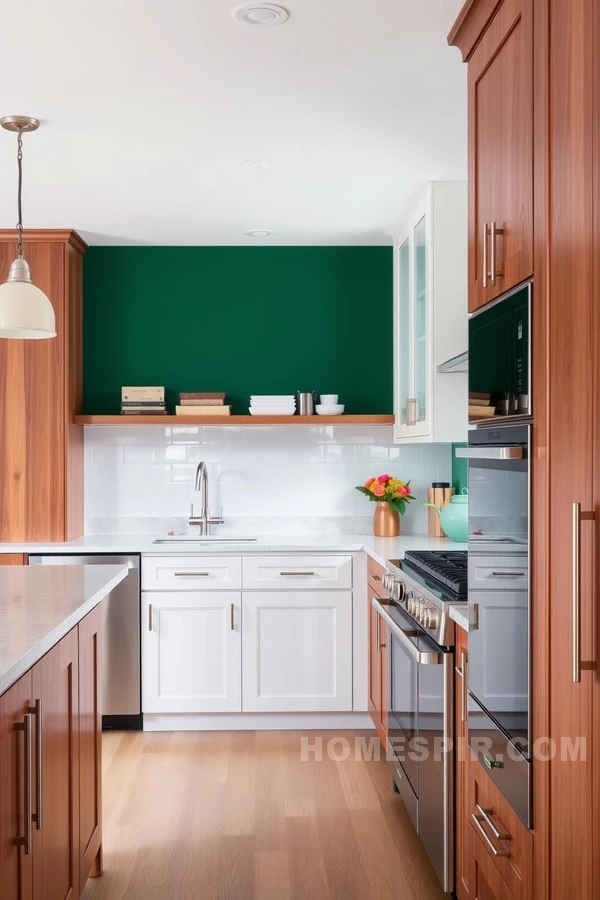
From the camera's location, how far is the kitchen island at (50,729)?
1688mm

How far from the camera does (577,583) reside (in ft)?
4.63

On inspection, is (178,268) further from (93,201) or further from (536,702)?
(536,702)

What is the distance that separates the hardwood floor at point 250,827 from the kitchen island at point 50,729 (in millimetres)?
271

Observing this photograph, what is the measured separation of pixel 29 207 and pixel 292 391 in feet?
5.67

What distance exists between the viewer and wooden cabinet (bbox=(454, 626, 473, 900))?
7.53 feet

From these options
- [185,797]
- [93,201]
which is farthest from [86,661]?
[93,201]

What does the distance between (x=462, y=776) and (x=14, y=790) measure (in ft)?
4.05

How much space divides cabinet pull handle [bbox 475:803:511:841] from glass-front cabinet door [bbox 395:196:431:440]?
76.5 inches

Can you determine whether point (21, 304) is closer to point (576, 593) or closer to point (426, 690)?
point (426, 690)

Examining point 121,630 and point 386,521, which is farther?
point 386,521

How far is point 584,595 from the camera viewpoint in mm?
1411

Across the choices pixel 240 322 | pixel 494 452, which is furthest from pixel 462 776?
pixel 240 322

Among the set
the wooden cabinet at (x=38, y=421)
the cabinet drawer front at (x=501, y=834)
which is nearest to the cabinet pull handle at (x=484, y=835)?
the cabinet drawer front at (x=501, y=834)

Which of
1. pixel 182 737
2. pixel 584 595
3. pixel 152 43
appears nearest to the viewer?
pixel 584 595
